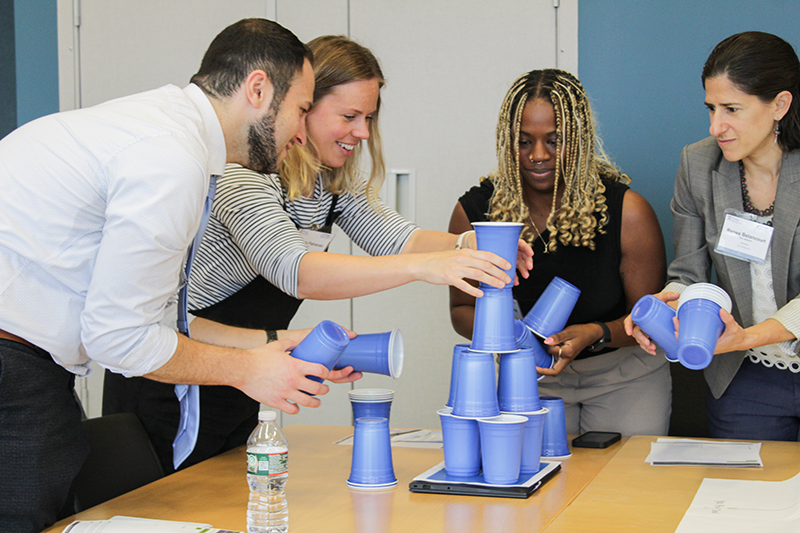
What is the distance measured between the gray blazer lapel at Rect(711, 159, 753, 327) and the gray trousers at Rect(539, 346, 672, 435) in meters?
0.31

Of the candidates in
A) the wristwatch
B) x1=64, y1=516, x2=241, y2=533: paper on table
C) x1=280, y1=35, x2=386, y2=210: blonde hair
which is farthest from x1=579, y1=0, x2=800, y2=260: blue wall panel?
x1=64, y1=516, x2=241, y2=533: paper on table

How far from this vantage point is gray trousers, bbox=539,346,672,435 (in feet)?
7.04

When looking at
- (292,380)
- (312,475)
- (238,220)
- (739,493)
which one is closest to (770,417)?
(739,493)

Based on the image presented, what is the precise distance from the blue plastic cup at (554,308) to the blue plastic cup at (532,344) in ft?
0.09

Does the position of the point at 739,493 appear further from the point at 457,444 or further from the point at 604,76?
the point at 604,76

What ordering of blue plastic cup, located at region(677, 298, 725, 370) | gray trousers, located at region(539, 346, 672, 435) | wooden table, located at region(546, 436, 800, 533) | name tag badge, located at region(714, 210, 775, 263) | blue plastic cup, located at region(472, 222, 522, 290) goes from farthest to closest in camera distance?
gray trousers, located at region(539, 346, 672, 435) < name tag badge, located at region(714, 210, 775, 263) < blue plastic cup, located at region(472, 222, 522, 290) < blue plastic cup, located at region(677, 298, 725, 370) < wooden table, located at region(546, 436, 800, 533)

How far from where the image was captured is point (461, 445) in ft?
4.79

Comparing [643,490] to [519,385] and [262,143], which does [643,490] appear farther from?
[262,143]

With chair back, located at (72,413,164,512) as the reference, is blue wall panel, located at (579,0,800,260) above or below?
above

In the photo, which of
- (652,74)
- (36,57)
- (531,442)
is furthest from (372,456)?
(36,57)

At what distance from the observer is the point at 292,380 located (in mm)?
1317

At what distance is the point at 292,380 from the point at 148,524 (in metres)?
0.35

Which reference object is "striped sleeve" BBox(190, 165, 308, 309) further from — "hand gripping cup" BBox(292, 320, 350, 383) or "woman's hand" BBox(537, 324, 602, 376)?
"woman's hand" BBox(537, 324, 602, 376)

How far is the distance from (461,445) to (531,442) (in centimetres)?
15
